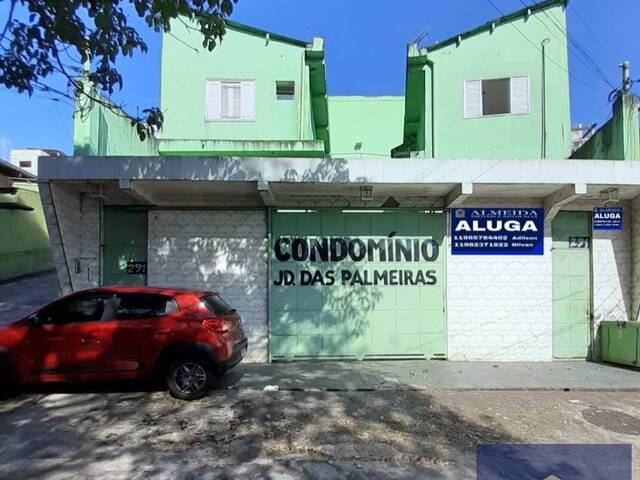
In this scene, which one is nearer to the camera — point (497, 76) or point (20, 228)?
point (497, 76)

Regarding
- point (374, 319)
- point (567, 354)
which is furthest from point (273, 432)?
point (567, 354)

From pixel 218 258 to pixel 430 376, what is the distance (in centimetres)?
461

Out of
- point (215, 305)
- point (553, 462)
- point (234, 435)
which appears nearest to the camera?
point (553, 462)

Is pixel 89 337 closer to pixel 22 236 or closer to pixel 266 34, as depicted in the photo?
pixel 266 34

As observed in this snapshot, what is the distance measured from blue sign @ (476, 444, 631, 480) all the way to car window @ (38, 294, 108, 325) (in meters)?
5.38

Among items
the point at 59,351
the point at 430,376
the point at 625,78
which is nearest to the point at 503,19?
the point at 625,78

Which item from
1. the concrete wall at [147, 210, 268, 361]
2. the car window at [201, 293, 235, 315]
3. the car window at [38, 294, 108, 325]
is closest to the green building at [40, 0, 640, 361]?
the concrete wall at [147, 210, 268, 361]

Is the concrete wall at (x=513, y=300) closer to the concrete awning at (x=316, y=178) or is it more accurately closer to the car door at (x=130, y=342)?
the concrete awning at (x=316, y=178)

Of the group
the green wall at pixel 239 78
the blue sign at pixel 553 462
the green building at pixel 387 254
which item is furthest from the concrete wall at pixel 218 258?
the blue sign at pixel 553 462

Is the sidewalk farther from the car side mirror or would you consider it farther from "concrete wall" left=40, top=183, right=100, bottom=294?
"concrete wall" left=40, top=183, right=100, bottom=294

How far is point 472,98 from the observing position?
1288cm

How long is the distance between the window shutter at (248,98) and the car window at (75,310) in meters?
7.94

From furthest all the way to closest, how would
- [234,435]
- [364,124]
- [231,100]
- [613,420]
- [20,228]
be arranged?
[20,228] → [364,124] → [231,100] → [613,420] → [234,435]

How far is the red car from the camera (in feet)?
21.3
